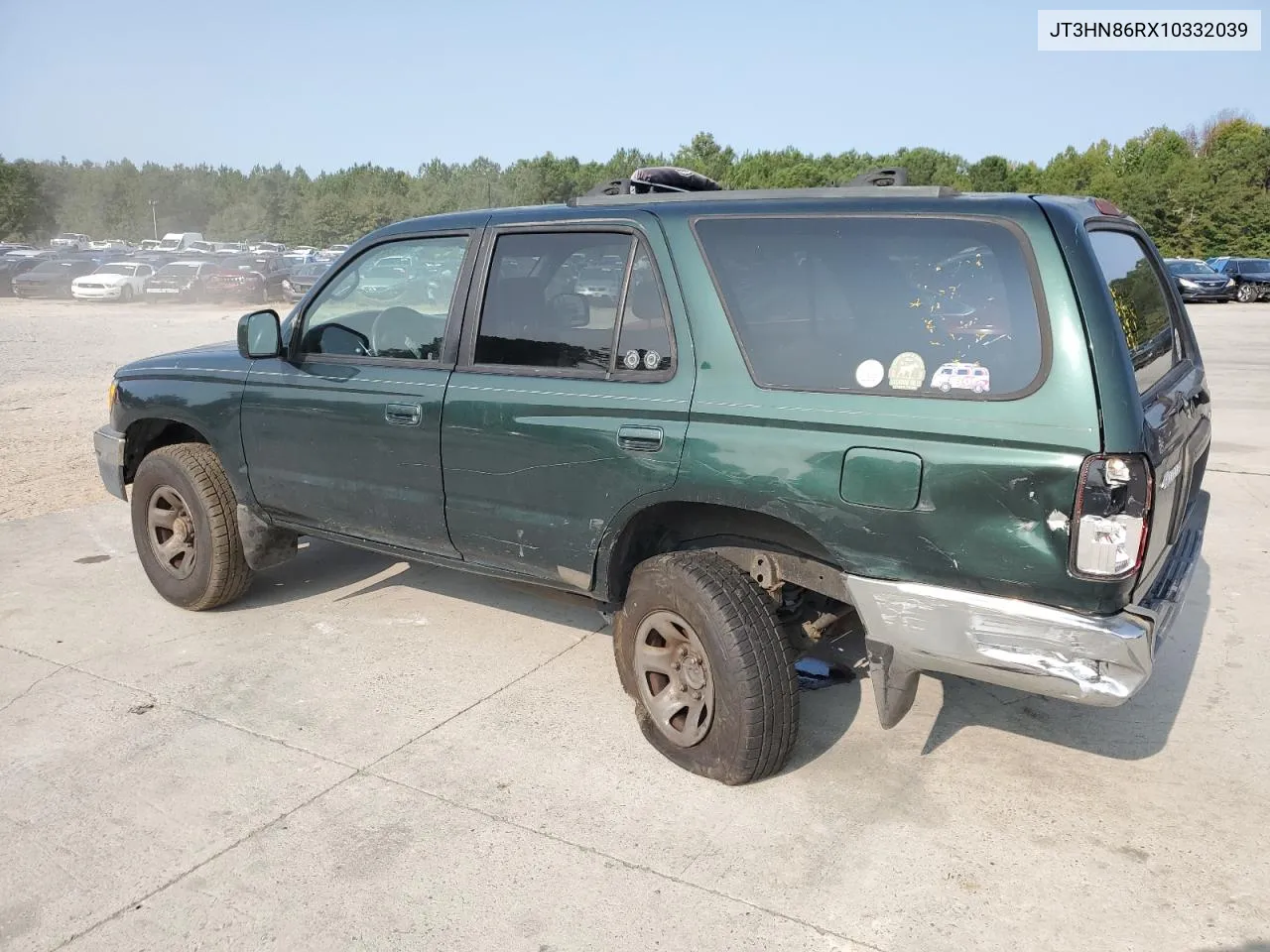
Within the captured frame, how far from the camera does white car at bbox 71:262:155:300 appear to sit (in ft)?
99.1

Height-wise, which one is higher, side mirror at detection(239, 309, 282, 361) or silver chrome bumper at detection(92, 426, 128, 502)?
side mirror at detection(239, 309, 282, 361)

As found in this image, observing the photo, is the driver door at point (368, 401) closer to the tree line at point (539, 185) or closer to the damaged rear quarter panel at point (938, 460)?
the damaged rear quarter panel at point (938, 460)

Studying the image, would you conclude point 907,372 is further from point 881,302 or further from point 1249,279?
point 1249,279

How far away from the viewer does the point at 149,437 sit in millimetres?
5242

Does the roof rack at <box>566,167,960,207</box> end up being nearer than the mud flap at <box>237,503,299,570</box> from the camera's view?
Yes

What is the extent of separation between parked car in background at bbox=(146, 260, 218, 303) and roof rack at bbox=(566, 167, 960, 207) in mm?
28631

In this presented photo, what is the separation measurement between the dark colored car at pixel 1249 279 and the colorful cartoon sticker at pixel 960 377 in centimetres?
3345

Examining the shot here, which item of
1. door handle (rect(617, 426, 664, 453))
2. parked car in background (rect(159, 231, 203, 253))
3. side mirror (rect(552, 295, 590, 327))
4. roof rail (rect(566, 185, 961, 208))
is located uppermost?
parked car in background (rect(159, 231, 203, 253))

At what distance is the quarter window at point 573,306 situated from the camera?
11.4 feet

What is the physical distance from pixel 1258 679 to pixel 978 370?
2.39 m

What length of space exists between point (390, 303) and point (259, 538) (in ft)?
4.40

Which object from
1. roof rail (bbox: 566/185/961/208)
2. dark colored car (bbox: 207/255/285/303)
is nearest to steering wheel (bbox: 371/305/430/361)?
roof rail (bbox: 566/185/961/208)

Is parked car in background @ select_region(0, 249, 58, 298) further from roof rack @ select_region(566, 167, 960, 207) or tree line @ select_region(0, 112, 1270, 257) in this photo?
roof rack @ select_region(566, 167, 960, 207)

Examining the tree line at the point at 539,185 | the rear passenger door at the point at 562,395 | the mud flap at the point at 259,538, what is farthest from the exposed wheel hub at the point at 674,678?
the tree line at the point at 539,185
